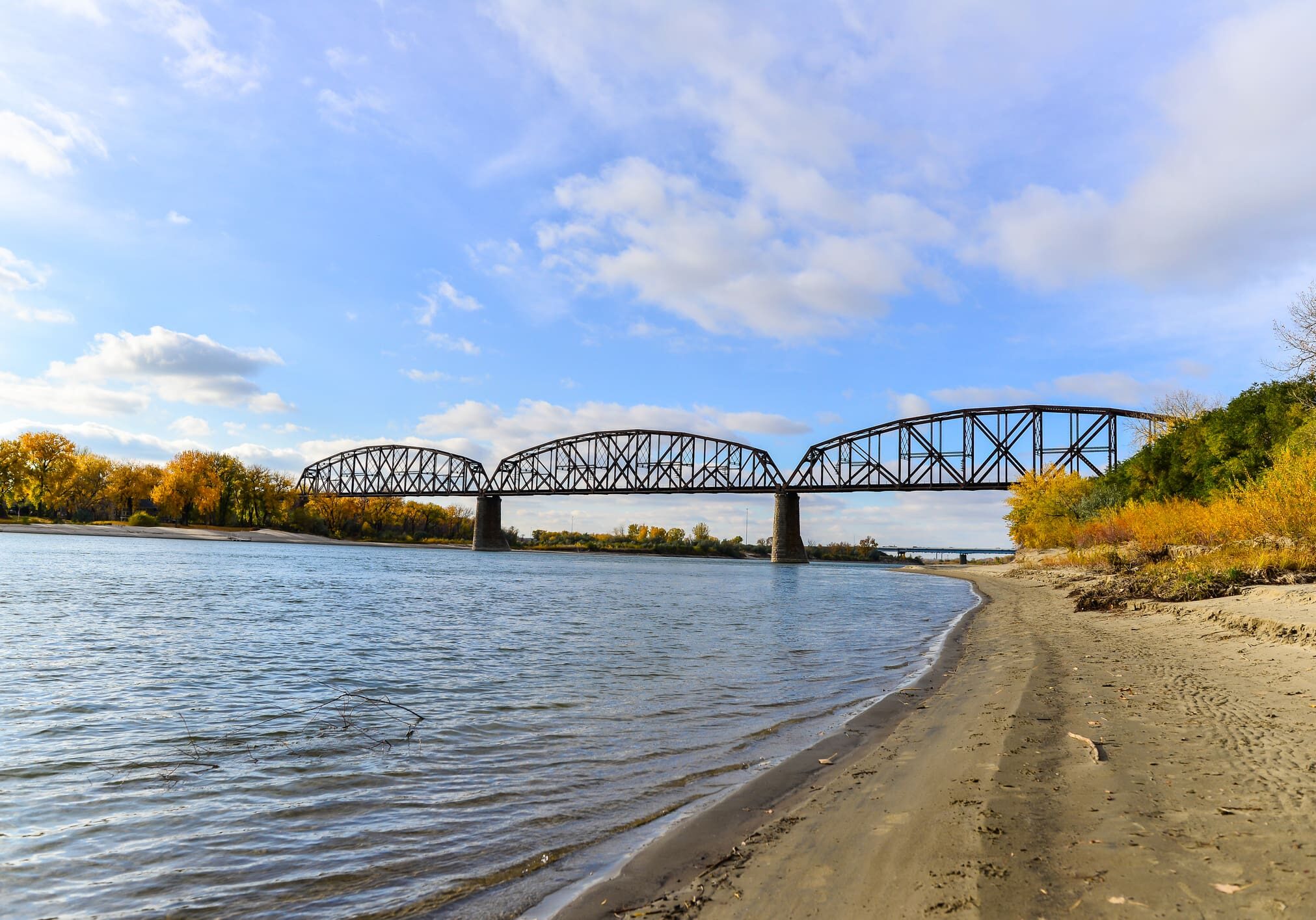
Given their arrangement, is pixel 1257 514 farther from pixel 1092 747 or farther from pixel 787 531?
pixel 787 531

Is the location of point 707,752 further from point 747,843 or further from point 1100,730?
point 1100,730

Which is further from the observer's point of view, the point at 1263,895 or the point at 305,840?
the point at 305,840

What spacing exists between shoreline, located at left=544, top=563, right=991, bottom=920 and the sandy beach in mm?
24

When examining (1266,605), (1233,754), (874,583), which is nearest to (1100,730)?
(1233,754)

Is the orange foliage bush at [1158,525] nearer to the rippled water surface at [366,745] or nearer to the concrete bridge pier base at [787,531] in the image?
the rippled water surface at [366,745]

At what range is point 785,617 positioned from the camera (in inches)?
1112

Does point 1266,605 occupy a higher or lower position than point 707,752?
higher

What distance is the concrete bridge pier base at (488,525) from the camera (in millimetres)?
174625

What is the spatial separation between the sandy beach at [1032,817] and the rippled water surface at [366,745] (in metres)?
0.85

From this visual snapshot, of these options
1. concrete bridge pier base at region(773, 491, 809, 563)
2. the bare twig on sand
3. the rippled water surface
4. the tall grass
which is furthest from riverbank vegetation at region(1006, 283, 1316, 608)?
concrete bridge pier base at region(773, 491, 809, 563)

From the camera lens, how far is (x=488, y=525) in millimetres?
176875

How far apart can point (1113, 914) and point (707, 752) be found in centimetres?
538

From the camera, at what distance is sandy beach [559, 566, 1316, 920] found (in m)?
4.07

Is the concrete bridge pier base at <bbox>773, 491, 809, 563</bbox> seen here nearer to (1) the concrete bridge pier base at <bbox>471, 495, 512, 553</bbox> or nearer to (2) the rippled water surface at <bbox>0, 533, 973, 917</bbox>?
(1) the concrete bridge pier base at <bbox>471, 495, 512, 553</bbox>
